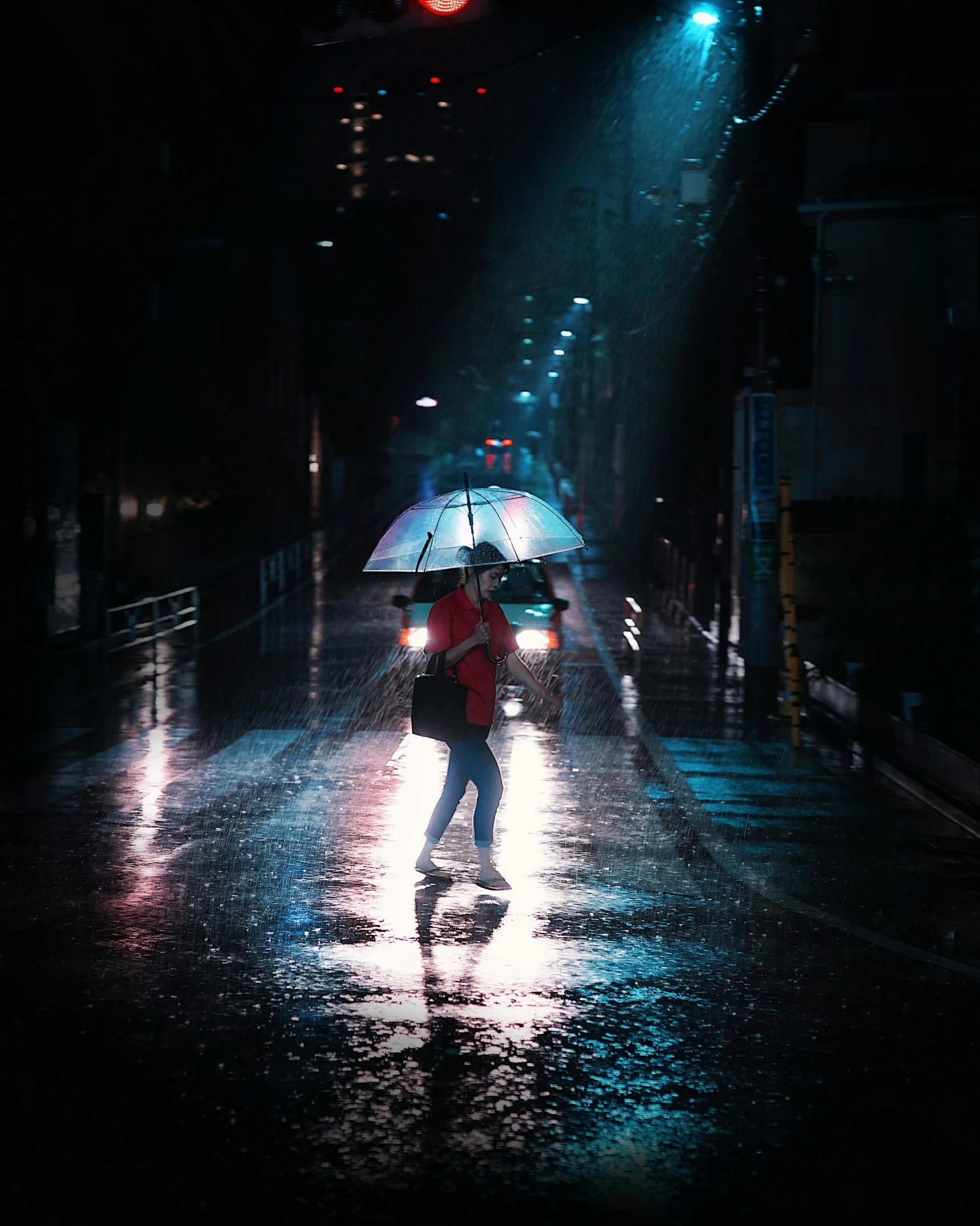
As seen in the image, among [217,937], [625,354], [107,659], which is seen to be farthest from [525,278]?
[217,937]

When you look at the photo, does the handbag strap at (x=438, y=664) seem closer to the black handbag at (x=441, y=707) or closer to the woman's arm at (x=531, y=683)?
the black handbag at (x=441, y=707)

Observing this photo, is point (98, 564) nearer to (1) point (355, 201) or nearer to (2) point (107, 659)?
(2) point (107, 659)

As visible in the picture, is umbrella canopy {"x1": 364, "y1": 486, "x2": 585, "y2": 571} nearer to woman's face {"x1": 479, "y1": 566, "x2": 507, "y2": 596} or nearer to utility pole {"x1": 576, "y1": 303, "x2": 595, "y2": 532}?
woman's face {"x1": 479, "y1": 566, "x2": 507, "y2": 596}

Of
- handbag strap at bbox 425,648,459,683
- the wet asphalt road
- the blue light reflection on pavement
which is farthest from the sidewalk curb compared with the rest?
handbag strap at bbox 425,648,459,683

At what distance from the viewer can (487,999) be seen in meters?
5.95

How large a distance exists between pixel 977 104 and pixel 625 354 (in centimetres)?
2595

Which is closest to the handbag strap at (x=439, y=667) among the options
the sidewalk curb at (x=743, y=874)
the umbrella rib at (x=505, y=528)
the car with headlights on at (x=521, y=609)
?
the umbrella rib at (x=505, y=528)

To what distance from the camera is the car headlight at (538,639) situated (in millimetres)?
19812

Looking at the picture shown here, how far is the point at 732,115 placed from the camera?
28188mm

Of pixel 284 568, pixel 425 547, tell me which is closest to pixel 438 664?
pixel 425 547

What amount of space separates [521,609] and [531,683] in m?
11.8

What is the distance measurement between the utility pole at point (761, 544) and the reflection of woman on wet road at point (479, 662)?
7.70m

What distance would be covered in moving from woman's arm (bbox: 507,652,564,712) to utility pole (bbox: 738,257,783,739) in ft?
24.7

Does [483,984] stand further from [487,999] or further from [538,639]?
[538,639]
